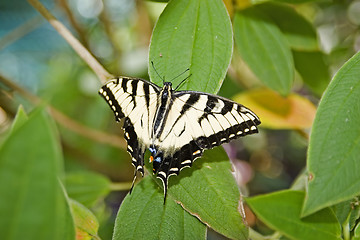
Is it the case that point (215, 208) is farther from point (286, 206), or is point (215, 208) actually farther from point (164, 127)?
point (164, 127)

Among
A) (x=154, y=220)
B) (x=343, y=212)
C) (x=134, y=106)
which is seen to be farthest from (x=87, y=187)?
(x=343, y=212)

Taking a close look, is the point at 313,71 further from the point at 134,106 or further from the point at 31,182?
the point at 31,182

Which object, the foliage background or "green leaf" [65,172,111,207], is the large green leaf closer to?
the foliage background

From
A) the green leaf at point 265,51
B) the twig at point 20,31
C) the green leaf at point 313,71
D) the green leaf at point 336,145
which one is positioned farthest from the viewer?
the twig at point 20,31

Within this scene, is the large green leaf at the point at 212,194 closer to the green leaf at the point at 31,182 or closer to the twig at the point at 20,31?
the green leaf at the point at 31,182

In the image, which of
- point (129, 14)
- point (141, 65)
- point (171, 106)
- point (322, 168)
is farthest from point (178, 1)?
point (129, 14)

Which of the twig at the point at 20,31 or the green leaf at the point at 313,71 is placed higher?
the twig at the point at 20,31

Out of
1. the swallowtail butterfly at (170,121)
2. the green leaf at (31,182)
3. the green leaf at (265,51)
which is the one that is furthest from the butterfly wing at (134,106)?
the green leaf at (31,182)
